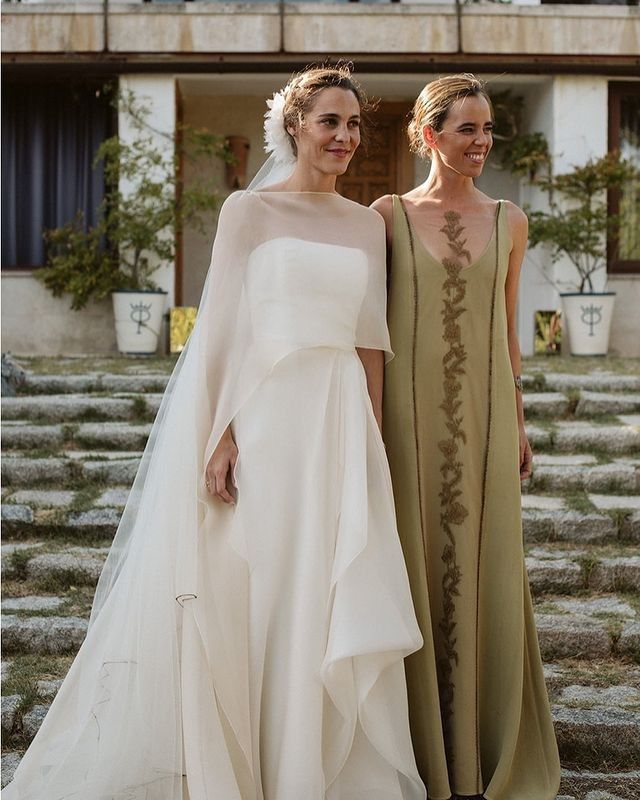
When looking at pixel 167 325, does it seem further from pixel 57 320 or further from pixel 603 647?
pixel 603 647

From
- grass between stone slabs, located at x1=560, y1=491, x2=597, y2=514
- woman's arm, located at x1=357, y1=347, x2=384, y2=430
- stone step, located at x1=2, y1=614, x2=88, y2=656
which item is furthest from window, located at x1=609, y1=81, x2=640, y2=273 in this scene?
woman's arm, located at x1=357, y1=347, x2=384, y2=430

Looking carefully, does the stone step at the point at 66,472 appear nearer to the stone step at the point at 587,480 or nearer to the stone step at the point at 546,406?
the stone step at the point at 587,480

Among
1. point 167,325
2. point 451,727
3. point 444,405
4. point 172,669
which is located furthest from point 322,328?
point 167,325

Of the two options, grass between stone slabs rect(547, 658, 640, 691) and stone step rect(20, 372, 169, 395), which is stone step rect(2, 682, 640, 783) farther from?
stone step rect(20, 372, 169, 395)

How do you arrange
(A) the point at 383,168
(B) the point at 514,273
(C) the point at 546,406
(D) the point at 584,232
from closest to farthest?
(B) the point at 514,273
(C) the point at 546,406
(D) the point at 584,232
(A) the point at 383,168

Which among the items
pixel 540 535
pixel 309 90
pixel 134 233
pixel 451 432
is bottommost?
pixel 540 535

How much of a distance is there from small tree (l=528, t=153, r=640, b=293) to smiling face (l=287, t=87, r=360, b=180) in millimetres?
7450

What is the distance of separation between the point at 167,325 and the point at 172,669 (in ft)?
24.6

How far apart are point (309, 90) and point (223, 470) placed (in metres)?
1.04

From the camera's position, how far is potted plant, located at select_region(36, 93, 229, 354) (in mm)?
9734

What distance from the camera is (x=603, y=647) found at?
13.1 feet

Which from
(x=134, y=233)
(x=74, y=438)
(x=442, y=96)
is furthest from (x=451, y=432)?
(x=134, y=233)

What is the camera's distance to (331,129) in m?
2.78

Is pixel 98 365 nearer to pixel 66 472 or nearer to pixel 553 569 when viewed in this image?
pixel 66 472
